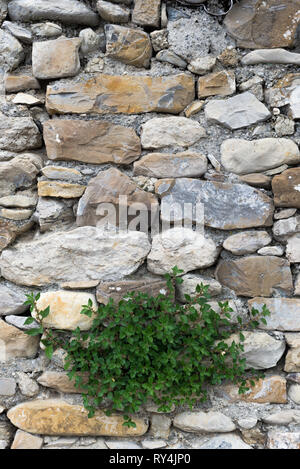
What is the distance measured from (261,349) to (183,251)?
507 millimetres

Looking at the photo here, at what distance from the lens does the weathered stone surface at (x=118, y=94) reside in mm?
1694

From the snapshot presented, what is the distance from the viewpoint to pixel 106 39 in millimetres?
1704

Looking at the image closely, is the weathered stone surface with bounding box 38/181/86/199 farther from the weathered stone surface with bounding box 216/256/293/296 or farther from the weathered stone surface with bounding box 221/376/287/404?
the weathered stone surface with bounding box 221/376/287/404

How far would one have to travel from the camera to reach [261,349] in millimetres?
1649

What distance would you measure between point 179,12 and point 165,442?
178cm

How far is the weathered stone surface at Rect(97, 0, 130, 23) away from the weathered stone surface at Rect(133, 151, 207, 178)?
1.92ft

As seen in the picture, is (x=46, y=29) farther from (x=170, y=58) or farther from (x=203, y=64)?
(x=203, y=64)

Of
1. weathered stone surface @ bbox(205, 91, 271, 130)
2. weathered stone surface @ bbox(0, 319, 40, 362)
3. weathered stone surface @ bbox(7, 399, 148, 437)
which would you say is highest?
weathered stone surface @ bbox(205, 91, 271, 130)

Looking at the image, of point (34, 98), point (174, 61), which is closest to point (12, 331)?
point (34, 98)

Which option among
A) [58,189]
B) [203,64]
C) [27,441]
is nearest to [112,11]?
[203,64]

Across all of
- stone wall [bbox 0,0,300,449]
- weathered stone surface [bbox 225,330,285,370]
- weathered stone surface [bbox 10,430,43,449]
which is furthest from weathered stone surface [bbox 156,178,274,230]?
weathered stone surface [bbox 10,430,43,449]

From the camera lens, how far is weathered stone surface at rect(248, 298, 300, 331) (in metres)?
1.66

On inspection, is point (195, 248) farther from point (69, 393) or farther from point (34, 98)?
point (34, 98)

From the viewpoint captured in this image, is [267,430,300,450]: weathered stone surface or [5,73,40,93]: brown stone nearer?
[267,430,300,450]: weathered stone surface
